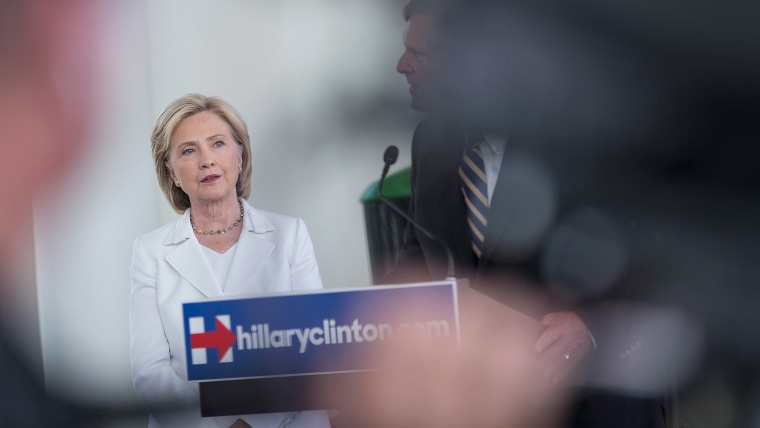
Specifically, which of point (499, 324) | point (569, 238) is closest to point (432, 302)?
point (499, 324)

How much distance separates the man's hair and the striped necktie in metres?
0.23

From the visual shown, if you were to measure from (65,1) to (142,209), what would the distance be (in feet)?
1.23

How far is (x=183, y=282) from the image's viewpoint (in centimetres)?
150

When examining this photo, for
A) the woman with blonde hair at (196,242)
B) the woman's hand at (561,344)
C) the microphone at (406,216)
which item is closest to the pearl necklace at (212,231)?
the woman with blonde hair at (196,242)

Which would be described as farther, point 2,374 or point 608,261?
point 2,374

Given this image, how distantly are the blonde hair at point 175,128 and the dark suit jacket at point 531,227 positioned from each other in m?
0.28

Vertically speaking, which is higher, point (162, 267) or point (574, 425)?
point (162, 267)

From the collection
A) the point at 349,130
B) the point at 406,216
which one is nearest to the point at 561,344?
the point at 406,216

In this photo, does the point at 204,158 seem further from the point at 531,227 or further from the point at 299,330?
the point at 531,227

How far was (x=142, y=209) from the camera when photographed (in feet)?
5.01

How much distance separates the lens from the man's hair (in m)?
1.49

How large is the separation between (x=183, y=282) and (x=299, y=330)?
0.21 m

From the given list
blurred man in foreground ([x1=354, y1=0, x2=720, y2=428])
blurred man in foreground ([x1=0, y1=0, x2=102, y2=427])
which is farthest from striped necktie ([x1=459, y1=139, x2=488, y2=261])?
blurred man in foreground ([x1=0, y1=0, x2=102, y2=427])

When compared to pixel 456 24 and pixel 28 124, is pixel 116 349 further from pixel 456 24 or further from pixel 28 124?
pixel 456 24
